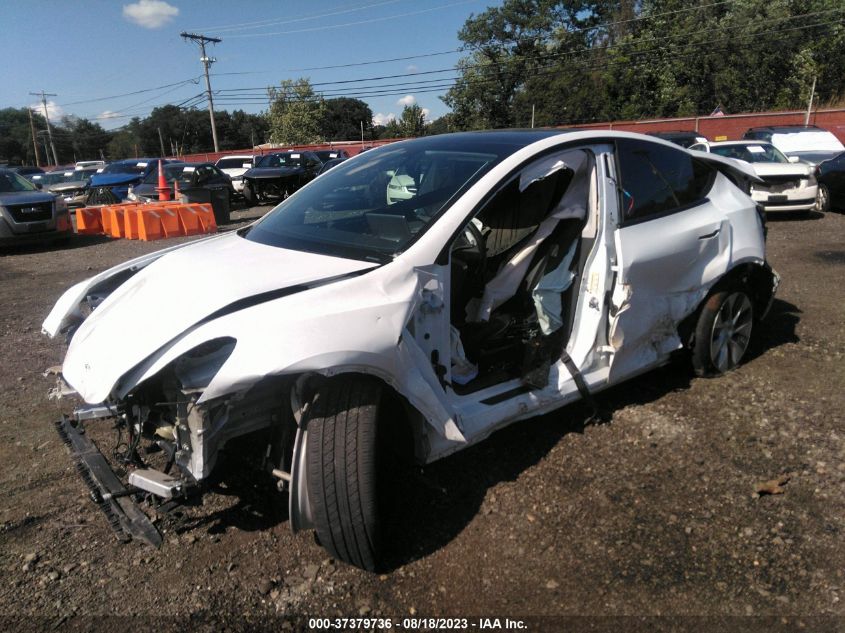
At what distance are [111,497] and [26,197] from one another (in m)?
11.6

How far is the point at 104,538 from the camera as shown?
9.53 feet

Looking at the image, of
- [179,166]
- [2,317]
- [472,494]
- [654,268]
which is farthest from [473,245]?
[179,166]

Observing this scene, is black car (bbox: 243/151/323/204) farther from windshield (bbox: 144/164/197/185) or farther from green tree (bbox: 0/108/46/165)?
green tree (bbox: 0/108/46/165)

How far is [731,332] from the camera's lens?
4.40m

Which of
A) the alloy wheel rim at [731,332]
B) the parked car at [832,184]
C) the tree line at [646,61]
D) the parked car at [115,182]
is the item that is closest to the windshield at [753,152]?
the parked car at [832,184]

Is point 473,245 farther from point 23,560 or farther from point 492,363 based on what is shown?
point 23,560

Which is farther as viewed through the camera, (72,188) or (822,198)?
(72,188)

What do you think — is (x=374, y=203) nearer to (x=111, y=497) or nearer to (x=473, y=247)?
(x=473, y=247)

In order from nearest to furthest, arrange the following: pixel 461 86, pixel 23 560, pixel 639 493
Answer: pixel 23 560
pixel 639 493
pixel 461 86

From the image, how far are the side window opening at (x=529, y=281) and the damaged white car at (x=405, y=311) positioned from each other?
0.01m

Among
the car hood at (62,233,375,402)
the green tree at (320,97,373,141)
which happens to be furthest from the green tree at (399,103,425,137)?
the car hood at (62,233,375,402)

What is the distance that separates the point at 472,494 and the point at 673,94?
1813 inches

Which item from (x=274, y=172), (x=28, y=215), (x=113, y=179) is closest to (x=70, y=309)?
(x=28, y=215)

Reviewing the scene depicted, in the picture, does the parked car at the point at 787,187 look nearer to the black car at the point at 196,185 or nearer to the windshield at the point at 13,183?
the black car at the point at 196,185
